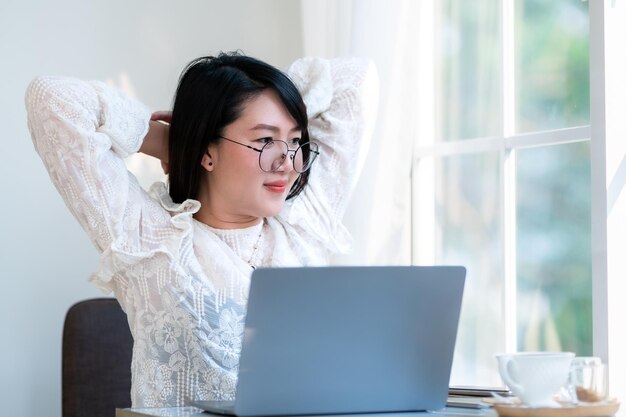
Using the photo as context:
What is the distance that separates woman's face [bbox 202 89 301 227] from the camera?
70.5 inches

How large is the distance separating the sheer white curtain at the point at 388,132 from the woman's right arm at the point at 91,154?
2.44ft

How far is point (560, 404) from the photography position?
1065 mm

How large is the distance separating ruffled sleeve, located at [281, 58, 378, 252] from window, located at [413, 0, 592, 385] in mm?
317

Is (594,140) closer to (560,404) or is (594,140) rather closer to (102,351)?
(560,404)

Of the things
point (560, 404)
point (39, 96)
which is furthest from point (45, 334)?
point (560, 404)

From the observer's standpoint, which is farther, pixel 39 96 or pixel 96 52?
pixel 96 52

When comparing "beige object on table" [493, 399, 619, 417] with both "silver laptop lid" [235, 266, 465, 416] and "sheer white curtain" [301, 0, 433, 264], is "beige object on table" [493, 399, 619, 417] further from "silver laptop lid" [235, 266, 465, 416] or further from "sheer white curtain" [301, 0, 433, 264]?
"sheer white curtain" [301, 0, 433, 264]

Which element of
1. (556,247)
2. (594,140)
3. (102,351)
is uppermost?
(594,140)

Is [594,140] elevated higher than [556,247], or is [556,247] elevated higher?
[594,140]

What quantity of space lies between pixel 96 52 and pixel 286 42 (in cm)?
58

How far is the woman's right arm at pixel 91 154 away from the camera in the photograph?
1705mm

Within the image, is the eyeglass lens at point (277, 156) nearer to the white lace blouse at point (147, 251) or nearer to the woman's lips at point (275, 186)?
the woman's lips at point (275, 186)

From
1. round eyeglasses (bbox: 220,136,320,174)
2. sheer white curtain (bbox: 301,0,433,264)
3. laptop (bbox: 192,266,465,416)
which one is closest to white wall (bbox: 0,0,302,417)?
sheer white curtain (bbox: 301,0,433,264)

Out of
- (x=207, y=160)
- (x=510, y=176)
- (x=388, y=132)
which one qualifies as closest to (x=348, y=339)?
(x=207, y=160)
